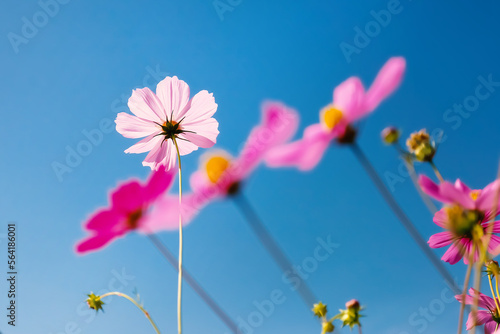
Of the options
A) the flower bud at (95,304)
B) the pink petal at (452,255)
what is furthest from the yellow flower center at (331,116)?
the flower bud at (95,304)

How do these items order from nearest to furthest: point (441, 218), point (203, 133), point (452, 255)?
1. point (441, 218)
2. point (452, 255)
3. point (203, 133)

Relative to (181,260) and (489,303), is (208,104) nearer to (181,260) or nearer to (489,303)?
(181,260)

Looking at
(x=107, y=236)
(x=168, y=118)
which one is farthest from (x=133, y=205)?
(x=168, y=118)

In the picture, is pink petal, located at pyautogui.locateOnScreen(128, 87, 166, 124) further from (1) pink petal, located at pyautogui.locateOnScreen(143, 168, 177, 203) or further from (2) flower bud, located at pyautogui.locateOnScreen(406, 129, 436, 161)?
(2) flower bud, located at pyautogui.locateOnScreen(406, 129, 436, 161)

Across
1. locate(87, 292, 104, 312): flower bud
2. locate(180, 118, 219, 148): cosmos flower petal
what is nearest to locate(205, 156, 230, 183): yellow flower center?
locate(180, 118, 219, 148): cosmos flower petal

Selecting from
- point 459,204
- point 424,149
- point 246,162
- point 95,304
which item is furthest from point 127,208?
point 424,149

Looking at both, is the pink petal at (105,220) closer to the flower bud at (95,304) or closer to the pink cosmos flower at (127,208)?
the pink cosmos flower at (127,208)

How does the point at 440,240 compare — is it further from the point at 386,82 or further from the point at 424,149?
the point at 386,82
